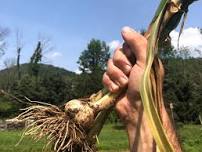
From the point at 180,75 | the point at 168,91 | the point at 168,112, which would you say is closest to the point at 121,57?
the point at 168,112

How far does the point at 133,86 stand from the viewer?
196 centimetres

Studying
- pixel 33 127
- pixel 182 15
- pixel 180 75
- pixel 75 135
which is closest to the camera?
pixel 182 15

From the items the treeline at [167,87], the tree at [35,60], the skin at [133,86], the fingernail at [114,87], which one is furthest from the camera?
the tree at [35,60]

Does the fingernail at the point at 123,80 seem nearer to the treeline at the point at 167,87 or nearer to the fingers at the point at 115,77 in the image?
the fingers at the point at 115,77

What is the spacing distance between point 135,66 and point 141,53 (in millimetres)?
50

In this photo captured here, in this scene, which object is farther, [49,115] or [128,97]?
[49,115]

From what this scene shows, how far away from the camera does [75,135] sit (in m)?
2.27

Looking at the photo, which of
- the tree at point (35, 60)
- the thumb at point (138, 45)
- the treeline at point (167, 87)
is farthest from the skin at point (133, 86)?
the tree at point (35, 60)

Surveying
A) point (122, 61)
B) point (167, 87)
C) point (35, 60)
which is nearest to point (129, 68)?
point (122, 61)

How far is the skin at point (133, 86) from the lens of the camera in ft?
6.28

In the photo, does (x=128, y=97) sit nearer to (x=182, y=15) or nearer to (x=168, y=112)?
(x=168, y=112)

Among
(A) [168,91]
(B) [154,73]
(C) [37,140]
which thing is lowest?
(C) [37,140]

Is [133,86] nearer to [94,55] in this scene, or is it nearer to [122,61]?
[122,61]

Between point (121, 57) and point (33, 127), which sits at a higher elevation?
point (121, 57)
